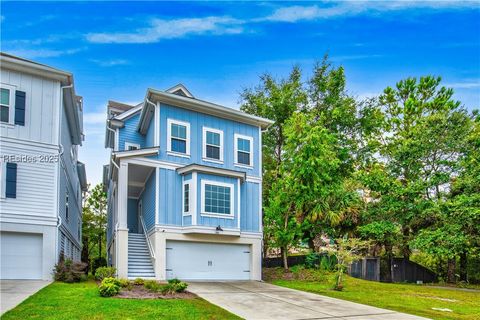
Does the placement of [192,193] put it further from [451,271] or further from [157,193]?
[451,271]

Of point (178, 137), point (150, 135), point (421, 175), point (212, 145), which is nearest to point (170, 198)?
point (178, 137)

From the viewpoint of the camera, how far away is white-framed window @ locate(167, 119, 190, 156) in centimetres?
1831

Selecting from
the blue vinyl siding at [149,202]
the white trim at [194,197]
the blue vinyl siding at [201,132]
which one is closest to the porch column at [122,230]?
the blue vinyl siding at [149,202]

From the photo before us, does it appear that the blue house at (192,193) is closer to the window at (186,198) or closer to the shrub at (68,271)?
the window at (186,198)

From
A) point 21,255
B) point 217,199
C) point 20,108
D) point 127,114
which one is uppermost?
point 127,114

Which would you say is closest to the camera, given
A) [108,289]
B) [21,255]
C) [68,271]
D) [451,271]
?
[108,289]

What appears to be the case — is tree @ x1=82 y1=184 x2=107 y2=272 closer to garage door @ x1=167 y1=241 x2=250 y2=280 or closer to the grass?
garage door @ x1=167 y1=241 x2=250 y2=280

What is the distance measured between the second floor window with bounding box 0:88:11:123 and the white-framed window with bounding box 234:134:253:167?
9.69 meters

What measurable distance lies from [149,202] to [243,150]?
5149 mm

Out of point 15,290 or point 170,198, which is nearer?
point 15,290

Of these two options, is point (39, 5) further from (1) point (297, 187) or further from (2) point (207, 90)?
(1) point (297, 187)

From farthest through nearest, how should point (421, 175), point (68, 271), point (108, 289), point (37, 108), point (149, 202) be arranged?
1. point (421, 175)
2. point (149, 202)
3. point (37, 108)
4. point (68, 271)
5. point (108, 289)

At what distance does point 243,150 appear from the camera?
66.8 ft

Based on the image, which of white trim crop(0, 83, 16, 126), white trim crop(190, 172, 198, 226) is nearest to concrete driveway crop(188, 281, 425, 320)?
white trim crop(190, 172, 198, 226)
